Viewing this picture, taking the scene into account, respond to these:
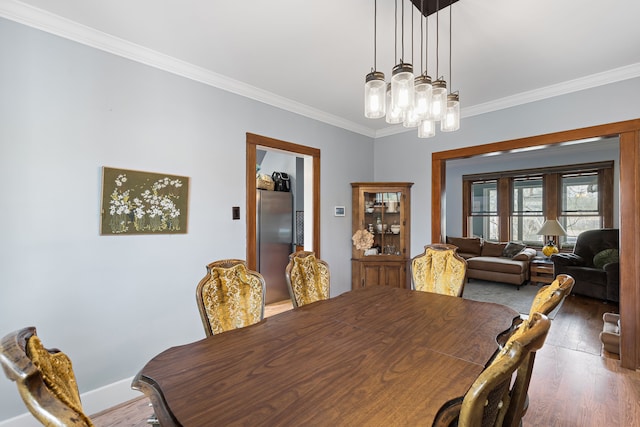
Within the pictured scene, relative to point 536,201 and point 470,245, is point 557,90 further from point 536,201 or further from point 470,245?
point 536,201

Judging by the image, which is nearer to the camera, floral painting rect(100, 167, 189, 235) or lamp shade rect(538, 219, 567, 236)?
floral painting rect(100, 167, 189, 235)

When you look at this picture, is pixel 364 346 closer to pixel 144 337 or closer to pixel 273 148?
pixel 144 337

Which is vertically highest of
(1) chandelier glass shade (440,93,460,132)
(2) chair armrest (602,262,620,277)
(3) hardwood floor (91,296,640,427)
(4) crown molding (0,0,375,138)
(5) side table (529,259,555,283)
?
(4) crown molding (0,0,375,138)

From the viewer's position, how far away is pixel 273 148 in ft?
10.6

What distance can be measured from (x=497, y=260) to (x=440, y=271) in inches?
159

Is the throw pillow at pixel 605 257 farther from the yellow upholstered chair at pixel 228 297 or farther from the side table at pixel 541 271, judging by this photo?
the yellow upholstered chair at pixel 228 297

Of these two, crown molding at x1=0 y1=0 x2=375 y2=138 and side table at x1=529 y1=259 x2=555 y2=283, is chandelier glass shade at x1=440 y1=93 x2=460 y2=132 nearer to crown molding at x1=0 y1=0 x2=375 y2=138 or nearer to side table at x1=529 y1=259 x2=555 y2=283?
crown molding at x1=0 y1=0 x2=375 y2=138

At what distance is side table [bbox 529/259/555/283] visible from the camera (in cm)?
560

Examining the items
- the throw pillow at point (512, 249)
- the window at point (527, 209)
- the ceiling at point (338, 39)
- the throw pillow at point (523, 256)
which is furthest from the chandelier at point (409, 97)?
the window at point (527, 209)

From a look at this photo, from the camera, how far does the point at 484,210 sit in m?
7.41

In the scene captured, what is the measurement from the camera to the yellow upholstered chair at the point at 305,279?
7.14 ft

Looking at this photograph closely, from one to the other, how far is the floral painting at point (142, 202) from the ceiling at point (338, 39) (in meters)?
0.92

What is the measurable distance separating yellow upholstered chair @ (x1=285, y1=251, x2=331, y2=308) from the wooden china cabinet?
5.61 feet

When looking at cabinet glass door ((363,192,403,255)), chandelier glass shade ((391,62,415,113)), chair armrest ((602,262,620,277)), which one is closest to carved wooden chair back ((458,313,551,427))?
chandelier glass shade ((391,62,415,113))
